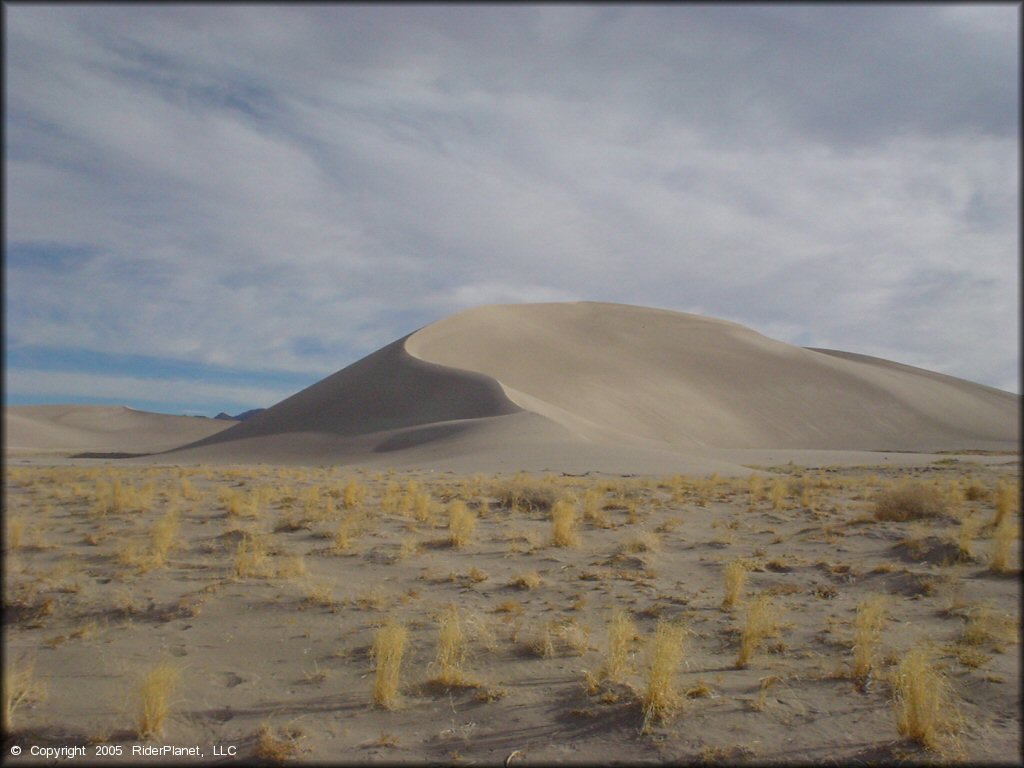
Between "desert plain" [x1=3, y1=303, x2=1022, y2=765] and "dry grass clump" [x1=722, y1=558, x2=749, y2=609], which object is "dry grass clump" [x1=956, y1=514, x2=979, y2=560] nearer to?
"desert plain" [x1=3, y1=303, x2=1022, y2=765]

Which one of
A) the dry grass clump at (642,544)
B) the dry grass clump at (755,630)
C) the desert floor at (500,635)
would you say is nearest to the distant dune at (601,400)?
the dry grass clump at (642,544)

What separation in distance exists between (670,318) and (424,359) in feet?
162

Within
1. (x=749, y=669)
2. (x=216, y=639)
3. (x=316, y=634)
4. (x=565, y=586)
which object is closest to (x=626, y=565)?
(x=565, y=586)

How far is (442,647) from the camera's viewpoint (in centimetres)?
773

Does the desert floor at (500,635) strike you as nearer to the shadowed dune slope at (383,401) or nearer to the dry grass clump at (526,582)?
the dry grass clump at (526,582)

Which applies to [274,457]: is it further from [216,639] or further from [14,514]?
[216,639]

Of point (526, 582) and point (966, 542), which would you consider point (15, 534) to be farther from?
point (966, 542)

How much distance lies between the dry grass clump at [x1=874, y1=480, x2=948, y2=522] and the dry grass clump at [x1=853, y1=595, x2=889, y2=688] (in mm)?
6910

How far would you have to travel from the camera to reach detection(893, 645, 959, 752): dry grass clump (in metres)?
5.85

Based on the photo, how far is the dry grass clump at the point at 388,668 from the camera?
6792 mm

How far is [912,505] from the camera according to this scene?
52.7 feet

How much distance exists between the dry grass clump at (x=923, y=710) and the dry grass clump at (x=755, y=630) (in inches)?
60.8

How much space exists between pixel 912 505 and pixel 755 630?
384 inches

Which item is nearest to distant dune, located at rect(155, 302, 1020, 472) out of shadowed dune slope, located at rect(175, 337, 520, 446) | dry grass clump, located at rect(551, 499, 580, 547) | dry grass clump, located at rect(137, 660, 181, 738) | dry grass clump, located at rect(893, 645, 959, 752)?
shadowed dune slope, located at rect(175, 337, 520, 446)
